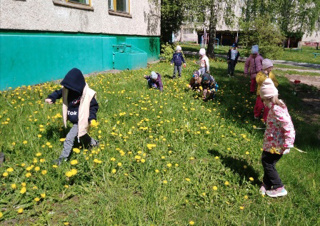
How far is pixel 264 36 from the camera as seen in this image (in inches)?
611

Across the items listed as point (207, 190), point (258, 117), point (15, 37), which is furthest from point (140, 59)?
point (207, 190)

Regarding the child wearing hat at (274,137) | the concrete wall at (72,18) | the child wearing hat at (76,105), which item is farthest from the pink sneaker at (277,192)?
the concrete wall at (72,18)

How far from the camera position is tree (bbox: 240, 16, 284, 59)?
15.4 metres

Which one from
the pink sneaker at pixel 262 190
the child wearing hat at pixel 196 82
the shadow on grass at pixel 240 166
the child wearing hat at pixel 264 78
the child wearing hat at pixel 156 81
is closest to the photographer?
the pink sneaker at pixel 262 190

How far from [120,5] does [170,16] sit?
26.9ft

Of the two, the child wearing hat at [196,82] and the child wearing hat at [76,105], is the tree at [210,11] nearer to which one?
the child wearing hat at [196,82]

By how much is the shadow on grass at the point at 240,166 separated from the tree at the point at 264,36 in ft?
45.0

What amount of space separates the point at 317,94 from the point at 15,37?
1035cm

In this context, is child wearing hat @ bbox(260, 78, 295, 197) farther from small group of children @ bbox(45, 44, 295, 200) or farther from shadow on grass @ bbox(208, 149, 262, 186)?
shadow on grass @ bbox(208, 149, 262, 186)

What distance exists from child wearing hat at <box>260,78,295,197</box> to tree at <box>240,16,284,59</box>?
1407 centimetres

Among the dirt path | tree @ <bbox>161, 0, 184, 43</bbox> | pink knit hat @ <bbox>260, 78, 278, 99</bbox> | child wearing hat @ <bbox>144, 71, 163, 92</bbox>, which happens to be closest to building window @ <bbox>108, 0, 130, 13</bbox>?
tree @ <bbox>161, 0, 184, 43</bbox>

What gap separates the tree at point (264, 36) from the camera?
15383 millimetres

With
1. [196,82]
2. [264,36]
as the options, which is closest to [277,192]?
[196,82]

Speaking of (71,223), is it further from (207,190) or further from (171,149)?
(171,149)
